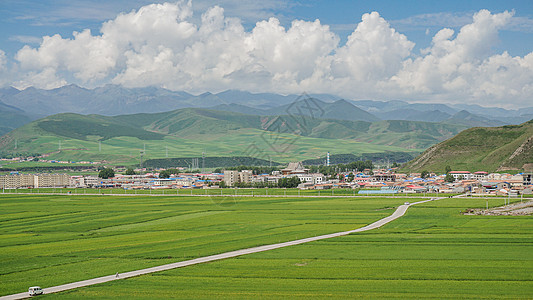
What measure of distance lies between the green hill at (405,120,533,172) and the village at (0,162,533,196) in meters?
8.10

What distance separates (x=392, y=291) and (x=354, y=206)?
123 feet

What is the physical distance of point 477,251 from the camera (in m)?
31.6

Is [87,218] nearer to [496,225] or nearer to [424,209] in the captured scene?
[424,209]

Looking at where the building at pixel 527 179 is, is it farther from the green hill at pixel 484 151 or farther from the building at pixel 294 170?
the building at pixel 294 170

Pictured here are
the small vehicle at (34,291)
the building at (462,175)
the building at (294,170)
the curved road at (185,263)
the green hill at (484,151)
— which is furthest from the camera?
the building at (294,170)

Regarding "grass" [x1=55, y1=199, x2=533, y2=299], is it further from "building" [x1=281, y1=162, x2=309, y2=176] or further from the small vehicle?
"building" [x1=281, y1=162, x2=309, y2=176]

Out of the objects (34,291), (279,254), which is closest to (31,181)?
(279,254)

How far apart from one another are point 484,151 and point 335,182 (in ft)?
134

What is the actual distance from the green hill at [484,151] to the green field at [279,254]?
59.3 meters

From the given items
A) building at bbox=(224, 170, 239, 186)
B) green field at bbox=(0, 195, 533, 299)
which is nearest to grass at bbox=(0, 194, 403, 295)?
green field at bbox=(0, 195, 533, 299)

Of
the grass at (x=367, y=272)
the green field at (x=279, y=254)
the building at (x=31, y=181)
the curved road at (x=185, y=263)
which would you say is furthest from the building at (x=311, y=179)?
the grass at (x=367, y=272)

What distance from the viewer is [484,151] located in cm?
12631

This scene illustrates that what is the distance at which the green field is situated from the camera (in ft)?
78.4

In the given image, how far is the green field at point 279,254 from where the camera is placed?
941 inches
